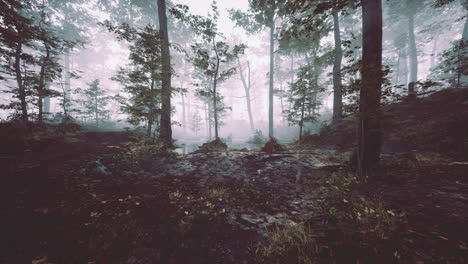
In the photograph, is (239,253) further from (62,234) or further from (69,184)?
(69,184)

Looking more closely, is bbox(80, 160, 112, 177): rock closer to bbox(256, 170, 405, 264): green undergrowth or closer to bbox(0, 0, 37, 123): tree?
bbox(256, 170, 405, 264): green undergrowth

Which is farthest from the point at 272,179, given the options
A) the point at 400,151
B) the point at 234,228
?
the point at 400,151

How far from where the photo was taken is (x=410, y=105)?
841cm

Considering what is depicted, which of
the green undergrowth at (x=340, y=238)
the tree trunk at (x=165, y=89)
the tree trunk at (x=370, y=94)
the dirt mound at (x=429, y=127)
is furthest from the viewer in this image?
the tree trunk at (x=165, y=89)

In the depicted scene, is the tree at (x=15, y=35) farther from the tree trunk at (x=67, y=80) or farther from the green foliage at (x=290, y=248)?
the green foliage at (x=290, y=248)

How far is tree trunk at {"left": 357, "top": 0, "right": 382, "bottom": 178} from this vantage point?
3727mm

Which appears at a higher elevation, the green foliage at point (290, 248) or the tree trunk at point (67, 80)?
the tree trunk at point (67, 80)

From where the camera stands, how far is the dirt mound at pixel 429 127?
16.7 feet

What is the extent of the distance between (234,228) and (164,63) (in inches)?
306

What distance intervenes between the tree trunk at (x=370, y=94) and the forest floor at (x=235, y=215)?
48 cm

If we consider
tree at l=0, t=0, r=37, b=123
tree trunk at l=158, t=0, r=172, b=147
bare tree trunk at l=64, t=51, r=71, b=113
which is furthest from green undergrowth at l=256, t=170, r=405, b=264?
bare tree trunk at l=64, t=51, r=71, b=113

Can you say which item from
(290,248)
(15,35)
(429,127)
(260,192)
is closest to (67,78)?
(15,35)

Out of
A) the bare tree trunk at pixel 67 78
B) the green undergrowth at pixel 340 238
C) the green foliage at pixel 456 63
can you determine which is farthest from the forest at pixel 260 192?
the bare tree trunk at pixel 67 78

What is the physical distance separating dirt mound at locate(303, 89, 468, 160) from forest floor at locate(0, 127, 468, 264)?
962mm
